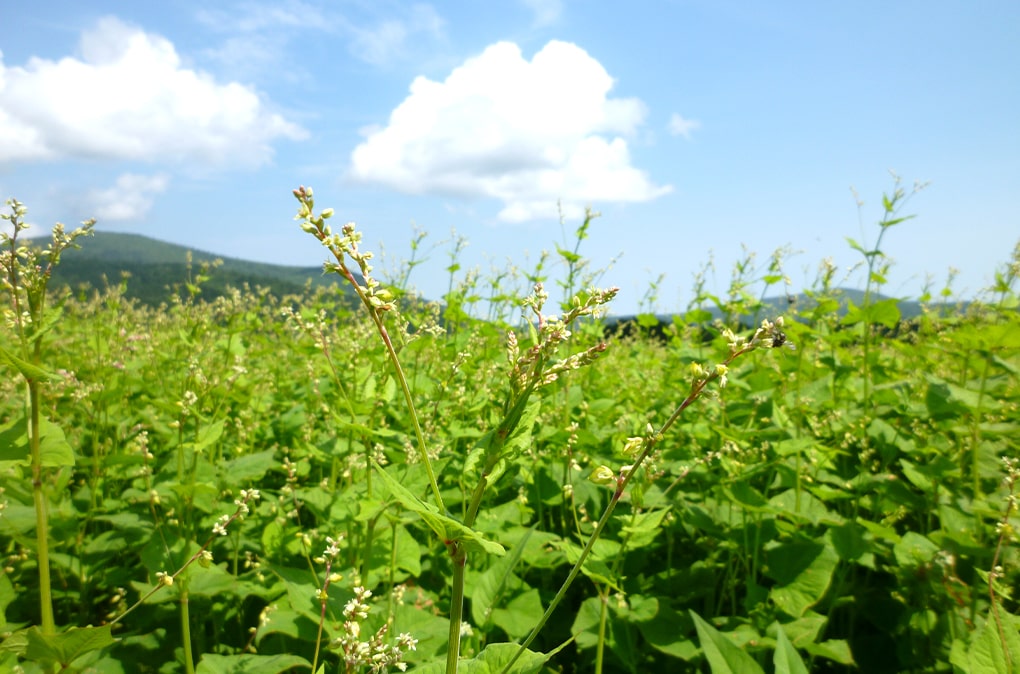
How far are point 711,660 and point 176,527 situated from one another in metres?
2.88

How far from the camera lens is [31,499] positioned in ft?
9.32

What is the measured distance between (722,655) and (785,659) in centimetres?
24

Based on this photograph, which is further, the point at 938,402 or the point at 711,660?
the point at 938,402

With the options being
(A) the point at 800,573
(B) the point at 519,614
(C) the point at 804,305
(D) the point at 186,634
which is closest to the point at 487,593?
(B) the point at 519,614

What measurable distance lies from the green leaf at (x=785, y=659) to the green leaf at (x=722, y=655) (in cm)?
13

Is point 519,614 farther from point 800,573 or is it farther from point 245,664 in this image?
point 800,573

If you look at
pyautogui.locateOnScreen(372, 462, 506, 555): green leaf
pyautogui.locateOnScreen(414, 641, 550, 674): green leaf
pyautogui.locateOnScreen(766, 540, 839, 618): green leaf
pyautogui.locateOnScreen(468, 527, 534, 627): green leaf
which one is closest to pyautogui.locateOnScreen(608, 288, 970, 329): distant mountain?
pyautogui.locateOnScreen(766, 540, 839, 618): green leaf

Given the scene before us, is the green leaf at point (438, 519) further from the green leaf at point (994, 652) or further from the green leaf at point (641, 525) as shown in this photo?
the green leaf at point (994, 652)

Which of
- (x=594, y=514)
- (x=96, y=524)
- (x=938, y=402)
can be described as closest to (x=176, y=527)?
(x=96, y=524)

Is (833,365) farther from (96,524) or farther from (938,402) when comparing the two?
(96,524)

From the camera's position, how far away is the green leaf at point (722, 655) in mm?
1996

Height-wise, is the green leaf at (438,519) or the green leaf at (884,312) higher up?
the green leaf at (884,312)

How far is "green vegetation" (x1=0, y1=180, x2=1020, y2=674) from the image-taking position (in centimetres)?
203

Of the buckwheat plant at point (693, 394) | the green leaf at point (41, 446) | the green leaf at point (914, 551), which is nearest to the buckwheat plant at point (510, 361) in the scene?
the buckwheat plant at point (693, 394)
